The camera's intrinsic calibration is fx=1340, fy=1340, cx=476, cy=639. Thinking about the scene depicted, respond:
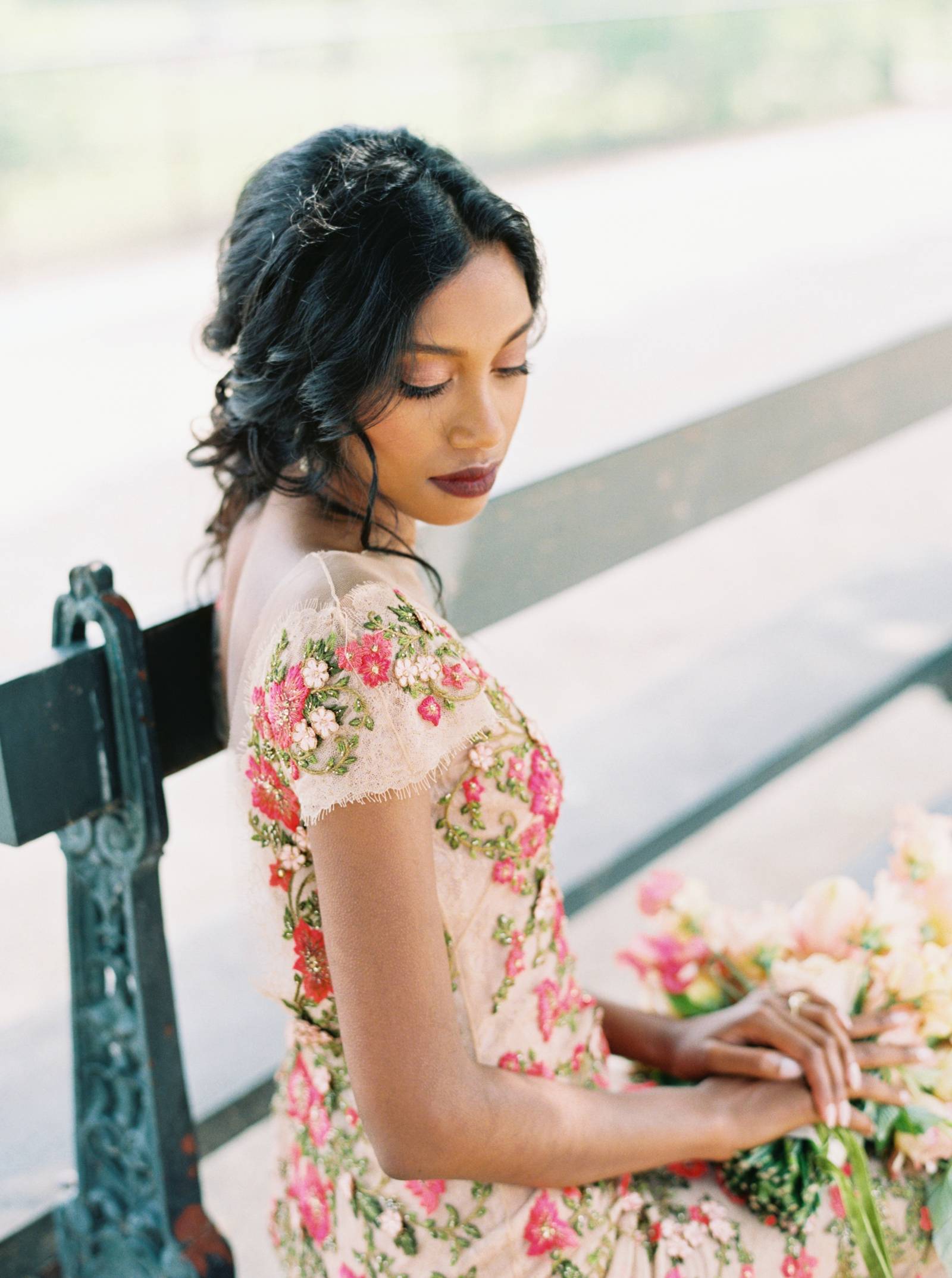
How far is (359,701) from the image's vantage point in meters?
1.17

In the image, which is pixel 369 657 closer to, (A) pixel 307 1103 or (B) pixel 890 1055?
(A) pixel 307 1103

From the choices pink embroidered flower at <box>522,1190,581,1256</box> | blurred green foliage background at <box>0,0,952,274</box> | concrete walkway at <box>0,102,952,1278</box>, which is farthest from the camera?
blurred green foliage background at <box>0,0,952,274</box>

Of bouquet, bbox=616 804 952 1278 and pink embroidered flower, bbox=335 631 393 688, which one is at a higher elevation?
pink embroidered flower, bbox=335 631 393 688

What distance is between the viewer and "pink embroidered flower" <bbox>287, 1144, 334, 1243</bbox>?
149 cm

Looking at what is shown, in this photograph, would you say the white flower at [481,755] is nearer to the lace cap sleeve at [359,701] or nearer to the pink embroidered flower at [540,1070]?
the lace cap sleeve at [359,701]

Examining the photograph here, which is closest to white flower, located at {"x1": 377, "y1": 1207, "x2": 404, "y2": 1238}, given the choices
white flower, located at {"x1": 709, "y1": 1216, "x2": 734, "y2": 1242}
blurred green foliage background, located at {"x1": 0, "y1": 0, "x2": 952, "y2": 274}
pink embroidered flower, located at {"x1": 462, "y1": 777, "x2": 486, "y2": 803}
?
white flower, located at {"x1": 709, "y1": 1216, "x2": 734, "y2": 1242}

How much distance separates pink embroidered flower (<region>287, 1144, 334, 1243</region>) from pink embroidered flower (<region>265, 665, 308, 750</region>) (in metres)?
0.58

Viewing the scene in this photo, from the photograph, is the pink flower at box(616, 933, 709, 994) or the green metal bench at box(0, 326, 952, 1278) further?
the pink flower at box(616, 933, 709, 994)

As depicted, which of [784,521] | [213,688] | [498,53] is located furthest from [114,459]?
[498,53]

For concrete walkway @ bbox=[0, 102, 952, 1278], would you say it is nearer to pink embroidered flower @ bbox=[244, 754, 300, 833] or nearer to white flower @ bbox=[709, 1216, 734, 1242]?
pink embroidered flower @ bbox=[244, 754, 300, 833]

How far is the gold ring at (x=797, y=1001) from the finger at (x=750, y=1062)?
5cm

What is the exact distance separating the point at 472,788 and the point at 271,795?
195mm

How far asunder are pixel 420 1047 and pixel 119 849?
0.50 m

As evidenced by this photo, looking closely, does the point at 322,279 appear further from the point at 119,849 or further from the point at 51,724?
the point at 119,849
